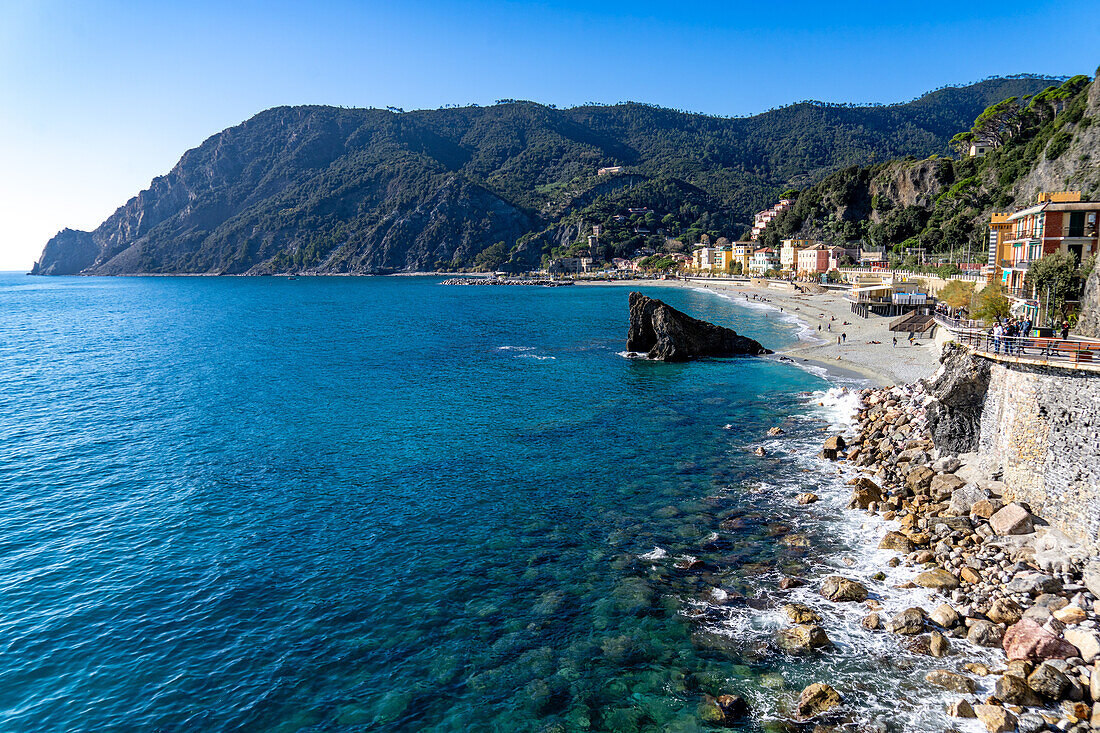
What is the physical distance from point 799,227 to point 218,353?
151968 mm

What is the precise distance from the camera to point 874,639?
1591 cm

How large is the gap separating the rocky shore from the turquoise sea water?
1.45 metres

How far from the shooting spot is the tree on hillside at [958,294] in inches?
2206

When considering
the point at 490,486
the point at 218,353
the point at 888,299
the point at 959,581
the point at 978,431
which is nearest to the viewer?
the point at 959,581

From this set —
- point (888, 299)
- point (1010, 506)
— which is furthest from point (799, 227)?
point (1010, 506)

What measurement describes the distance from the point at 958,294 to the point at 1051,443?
44992 mm

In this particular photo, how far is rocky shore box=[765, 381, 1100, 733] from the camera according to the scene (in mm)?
13422

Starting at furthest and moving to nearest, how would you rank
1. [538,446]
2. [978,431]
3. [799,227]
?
[799,227] → [538,446] → [978,431]

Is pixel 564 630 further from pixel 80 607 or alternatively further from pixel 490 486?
pixel 80 607

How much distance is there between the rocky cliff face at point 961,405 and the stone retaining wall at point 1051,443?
1111 mm

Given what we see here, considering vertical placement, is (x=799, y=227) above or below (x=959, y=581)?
above

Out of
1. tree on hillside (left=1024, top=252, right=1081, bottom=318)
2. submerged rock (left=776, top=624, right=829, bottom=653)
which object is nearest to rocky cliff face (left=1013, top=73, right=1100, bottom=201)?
tree on hillside (left=1024, top=252, right=1081, bottom=318)

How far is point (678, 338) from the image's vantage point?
5728 centimetres

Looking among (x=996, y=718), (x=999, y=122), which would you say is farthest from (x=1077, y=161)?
(x=996, y=718)
